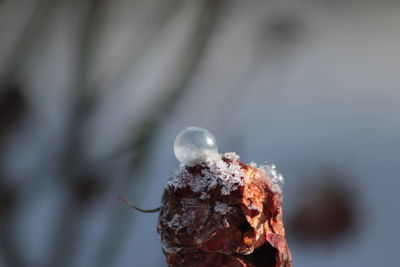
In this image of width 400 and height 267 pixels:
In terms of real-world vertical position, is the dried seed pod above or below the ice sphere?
below

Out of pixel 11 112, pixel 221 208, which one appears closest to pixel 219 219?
pixel 221 208

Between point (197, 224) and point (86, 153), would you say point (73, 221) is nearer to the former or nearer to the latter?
point (86, 153)

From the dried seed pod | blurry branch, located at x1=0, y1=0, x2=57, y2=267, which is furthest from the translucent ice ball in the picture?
blurry branch, located at x1=0, y1=0, x2=57, y2=267

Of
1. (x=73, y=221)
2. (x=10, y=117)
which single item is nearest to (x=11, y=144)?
(x=10, y=117)

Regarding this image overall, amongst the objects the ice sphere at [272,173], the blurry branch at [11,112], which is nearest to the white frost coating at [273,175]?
the ice sphere at [272,173]

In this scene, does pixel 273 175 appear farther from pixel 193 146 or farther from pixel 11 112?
pixel 11 112

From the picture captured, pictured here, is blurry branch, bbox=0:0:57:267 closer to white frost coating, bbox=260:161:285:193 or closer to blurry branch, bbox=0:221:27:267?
blurry branch, bbox=0:221:27:267

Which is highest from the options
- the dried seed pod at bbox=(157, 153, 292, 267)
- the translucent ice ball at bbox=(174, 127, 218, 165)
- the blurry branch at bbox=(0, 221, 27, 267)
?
the translucent ice ball at bbox=(174, 127, 218, 165)

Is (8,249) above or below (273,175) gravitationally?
below
